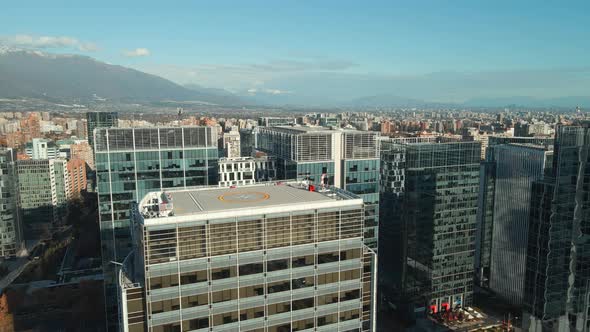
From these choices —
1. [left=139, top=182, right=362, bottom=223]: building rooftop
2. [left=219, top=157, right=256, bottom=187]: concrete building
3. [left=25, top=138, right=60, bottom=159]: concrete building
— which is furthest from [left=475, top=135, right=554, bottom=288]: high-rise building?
[left=25, top=138, right=60, bottom=159]: concrete building

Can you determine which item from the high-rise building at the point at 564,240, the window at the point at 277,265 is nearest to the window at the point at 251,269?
the window at the point at 277,265

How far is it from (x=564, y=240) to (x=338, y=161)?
2174cm

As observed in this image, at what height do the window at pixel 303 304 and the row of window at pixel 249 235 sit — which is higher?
the row of window at pixel 249 235

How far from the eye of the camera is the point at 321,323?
2609 cm

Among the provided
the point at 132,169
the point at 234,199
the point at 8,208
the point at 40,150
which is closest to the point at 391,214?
the point at 132,169

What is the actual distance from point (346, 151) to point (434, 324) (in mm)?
25630

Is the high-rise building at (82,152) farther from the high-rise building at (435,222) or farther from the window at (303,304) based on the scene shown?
the window at (303,304)

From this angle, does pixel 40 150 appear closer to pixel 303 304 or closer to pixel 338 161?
pixel 338 161

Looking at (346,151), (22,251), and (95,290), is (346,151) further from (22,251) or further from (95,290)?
(22,251)

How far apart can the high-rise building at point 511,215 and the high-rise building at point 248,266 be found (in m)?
37.6

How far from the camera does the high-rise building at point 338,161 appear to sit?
45156 millimetres

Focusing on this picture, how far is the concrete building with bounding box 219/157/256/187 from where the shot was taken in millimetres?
47781

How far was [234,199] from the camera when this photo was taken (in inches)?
1072

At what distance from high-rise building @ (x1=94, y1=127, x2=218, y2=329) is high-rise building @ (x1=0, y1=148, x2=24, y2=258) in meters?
39.3
